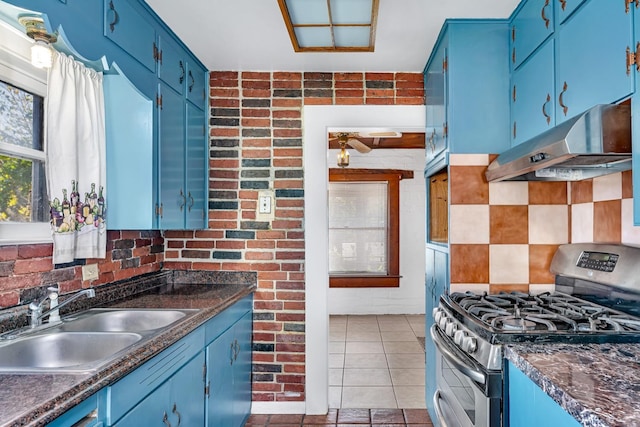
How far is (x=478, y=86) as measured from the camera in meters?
2.09

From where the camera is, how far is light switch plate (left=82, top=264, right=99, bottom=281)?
194 centimetres

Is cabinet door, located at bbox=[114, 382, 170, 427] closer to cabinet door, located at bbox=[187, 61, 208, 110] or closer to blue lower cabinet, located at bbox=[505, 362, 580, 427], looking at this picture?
blue lower cabinet, located at bbox=[505, 362, 580, 427]

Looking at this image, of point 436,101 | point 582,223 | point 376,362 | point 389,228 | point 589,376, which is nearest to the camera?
point 589,376

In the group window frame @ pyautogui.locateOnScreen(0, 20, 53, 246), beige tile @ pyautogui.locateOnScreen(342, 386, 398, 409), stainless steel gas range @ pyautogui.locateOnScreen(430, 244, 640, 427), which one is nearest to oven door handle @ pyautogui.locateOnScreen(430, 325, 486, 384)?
stainless steel gas range @ pyautogui.locateOnScreen(430, 244, 640, 427)

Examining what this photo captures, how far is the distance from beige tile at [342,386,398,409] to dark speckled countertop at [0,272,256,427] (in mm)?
1112

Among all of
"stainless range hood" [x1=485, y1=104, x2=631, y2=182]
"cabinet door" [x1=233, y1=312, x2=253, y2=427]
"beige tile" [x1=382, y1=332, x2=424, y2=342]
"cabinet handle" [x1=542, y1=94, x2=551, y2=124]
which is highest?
"cabinet handle" [x1=542, y1=94, x2=551, y2=124]

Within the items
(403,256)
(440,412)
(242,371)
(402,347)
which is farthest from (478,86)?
(403,256)

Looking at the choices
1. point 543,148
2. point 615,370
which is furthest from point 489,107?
point 615,370

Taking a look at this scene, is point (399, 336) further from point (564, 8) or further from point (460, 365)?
point (564, 8)

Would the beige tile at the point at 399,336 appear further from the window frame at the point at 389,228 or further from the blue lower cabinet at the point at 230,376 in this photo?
the blue lower cabinet at the point at 230,376

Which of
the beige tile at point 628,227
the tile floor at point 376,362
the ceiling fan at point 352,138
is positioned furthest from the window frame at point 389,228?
the beige tile at point 628,227

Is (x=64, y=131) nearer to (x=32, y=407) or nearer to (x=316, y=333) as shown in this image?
(x=32, y=407)

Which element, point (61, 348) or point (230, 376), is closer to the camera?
point (61, 348)

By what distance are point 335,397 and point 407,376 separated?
72 centimetres
